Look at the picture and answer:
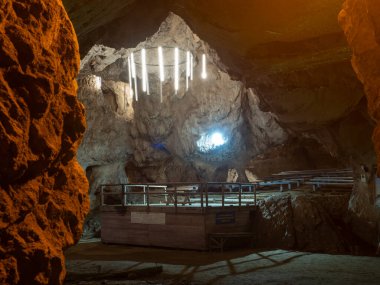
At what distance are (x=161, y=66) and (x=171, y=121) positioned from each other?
4171 millimetres

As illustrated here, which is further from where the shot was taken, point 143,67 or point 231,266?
point 143,67

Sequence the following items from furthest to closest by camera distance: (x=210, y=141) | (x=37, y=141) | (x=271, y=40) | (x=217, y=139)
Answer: (x=210, y=141)
(x=217, y=139)
(x=271, y=40)
(x=37, y=141)

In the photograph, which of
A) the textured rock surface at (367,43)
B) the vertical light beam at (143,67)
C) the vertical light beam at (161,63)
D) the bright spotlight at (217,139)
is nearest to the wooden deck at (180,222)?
the textured rock surface at (367,43)

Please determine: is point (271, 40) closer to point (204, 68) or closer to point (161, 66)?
point (204, 68)

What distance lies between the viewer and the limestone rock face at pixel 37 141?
14.9 ft

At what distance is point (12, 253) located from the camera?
4566 millimetres

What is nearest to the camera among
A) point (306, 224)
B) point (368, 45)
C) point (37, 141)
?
point (37, 141)

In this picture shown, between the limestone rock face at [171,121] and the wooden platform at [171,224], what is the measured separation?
8220 mm

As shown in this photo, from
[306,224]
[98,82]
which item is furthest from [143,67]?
[306,224]

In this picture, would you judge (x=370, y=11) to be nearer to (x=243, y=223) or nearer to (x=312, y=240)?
(x=312, y=240)

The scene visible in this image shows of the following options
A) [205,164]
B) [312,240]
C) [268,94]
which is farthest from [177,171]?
[312,240]

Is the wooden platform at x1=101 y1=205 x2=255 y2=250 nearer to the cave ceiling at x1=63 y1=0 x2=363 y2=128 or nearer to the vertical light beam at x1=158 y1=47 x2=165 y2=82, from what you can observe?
the cave ceiling at x1=63 y1=0 x2=363 y2=128

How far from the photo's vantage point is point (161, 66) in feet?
88.3

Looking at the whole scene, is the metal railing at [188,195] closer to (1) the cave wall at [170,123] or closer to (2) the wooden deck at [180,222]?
(2) the wooden deck at [180,222]
